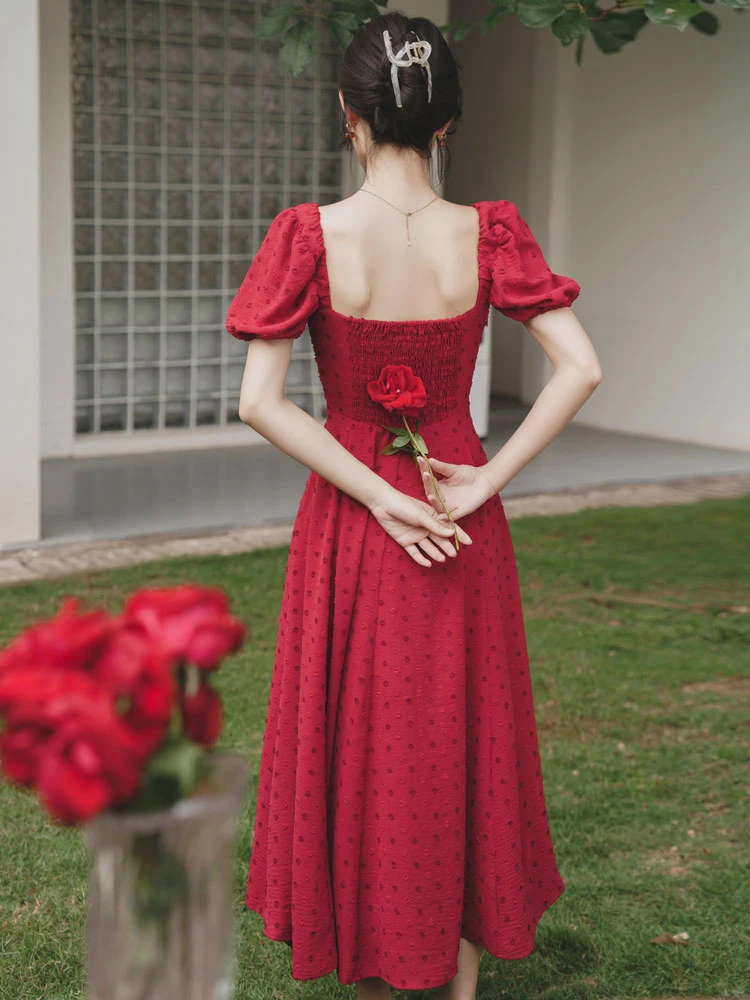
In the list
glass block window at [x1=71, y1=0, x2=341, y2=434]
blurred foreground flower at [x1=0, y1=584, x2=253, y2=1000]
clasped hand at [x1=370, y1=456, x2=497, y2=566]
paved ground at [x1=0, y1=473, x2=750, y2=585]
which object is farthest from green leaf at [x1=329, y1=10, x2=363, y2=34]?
glass block window at [x1=71, y1=0, x2=341, y2=434]

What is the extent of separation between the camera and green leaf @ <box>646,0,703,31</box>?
9.10 feet

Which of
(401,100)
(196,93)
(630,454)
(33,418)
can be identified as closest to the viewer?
(401,100)

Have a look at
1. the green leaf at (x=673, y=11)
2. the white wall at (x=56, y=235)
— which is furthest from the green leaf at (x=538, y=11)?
Answer: the white wall at (x=56, y=235)

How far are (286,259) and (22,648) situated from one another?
1.39 metres

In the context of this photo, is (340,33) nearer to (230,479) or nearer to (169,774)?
(169,774)

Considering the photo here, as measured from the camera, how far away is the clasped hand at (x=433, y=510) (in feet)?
7.13

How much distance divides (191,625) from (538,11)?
2494 mm

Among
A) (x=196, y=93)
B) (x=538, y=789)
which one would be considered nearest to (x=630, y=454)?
(x=196, y=93)

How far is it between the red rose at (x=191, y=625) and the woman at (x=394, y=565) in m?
1.26

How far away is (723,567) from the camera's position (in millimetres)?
6035

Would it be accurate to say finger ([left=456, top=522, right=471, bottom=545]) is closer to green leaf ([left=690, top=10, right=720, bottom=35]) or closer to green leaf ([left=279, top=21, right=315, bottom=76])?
green leaf ([left=279, top=21, right=315, bottom=76])

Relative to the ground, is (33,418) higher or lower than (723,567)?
higher

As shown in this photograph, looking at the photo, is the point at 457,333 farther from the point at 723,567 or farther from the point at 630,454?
the point at 630,454

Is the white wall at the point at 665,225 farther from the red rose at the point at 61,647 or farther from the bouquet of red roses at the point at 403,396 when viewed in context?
the red rose at the point at 61,647
